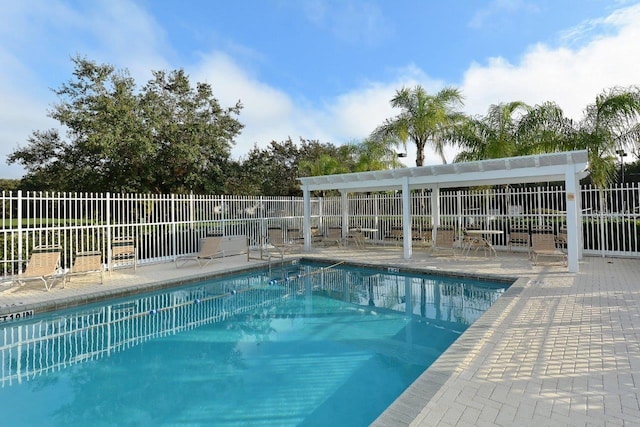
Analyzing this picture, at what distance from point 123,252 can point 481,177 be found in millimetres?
10651

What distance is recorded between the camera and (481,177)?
10977mm

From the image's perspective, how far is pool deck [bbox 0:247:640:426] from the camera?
293 centimetres

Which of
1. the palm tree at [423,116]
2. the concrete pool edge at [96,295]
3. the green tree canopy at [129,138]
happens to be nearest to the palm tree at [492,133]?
the palm tree at [423,116]

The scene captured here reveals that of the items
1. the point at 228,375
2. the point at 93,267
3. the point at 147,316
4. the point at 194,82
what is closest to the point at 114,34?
the point at 194,82

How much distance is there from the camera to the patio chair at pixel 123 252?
32.9 ft

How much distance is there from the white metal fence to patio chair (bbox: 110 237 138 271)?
0.22 metres

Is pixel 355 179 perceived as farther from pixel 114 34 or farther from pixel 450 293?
pixel 114 34

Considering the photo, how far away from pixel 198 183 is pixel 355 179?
9235 mm

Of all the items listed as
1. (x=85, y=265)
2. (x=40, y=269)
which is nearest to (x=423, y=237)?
(x=85, y=265)

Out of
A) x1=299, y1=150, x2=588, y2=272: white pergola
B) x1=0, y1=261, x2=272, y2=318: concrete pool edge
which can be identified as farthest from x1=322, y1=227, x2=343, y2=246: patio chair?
x1=0, y1=261, x2=272, y2=318: concrete pool edge

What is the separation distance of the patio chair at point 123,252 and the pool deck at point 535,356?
3.93ft

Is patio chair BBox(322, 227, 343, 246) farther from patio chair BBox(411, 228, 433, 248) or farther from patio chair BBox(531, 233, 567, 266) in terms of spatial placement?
patio chair BBox(531, 233, 567, 266)

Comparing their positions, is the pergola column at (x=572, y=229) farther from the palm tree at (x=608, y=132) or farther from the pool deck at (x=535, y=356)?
the palm tree at (x=608, y=132)

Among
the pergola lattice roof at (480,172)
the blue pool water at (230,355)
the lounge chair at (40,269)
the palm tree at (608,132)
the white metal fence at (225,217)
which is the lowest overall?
the blue pool water at (230,355)
